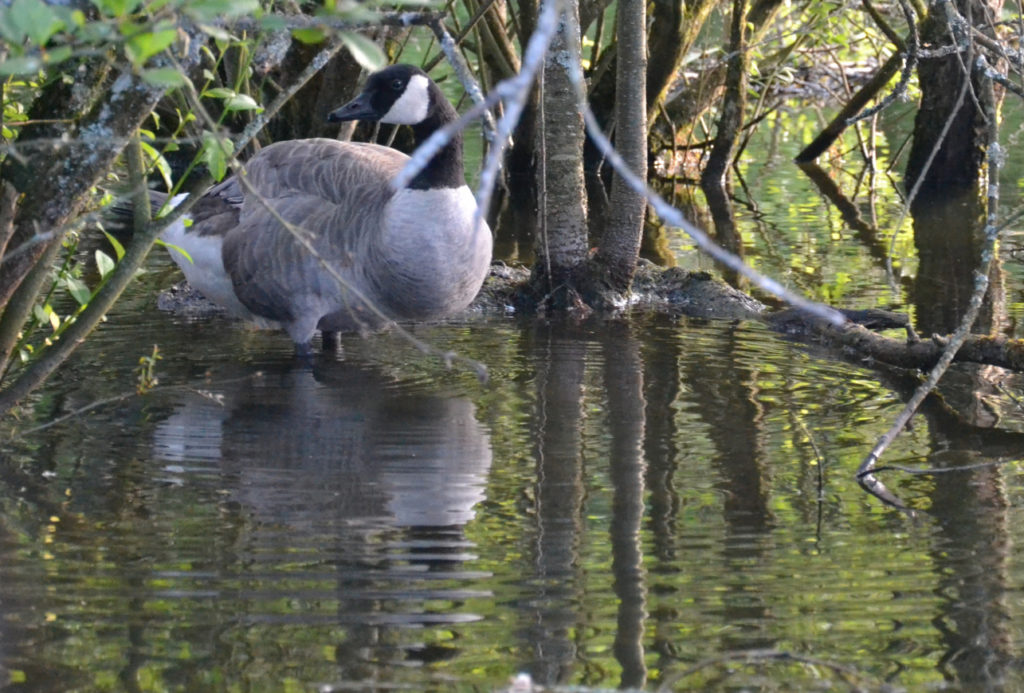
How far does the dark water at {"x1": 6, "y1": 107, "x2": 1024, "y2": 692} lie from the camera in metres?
3.44

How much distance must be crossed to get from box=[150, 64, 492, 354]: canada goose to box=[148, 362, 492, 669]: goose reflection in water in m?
0.39

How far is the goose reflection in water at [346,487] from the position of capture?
3.80 m

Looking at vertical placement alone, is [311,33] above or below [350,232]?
above

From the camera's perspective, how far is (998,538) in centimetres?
430

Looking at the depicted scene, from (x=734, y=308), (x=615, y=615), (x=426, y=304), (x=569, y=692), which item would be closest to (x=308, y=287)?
(x=426, y=304)

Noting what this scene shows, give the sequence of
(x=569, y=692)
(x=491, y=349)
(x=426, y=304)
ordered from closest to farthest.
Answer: (x=569, y=692), (x=426, y=304), (x=491, y=349)

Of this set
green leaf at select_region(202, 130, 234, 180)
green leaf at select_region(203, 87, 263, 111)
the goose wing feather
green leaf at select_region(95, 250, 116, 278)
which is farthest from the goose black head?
green leaf at select_region(202, 130, 234, 180)

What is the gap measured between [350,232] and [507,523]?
2.57 metres

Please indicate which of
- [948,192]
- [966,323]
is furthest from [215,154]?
[948,192]

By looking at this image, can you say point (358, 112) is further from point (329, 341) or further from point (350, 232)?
point (329, 341)

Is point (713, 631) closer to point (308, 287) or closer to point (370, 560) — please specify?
point (370, 560)

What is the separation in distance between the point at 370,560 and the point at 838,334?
11.9 feet

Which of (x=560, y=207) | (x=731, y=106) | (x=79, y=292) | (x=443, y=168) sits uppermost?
(x=731, y=106)

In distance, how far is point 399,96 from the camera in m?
6.82
